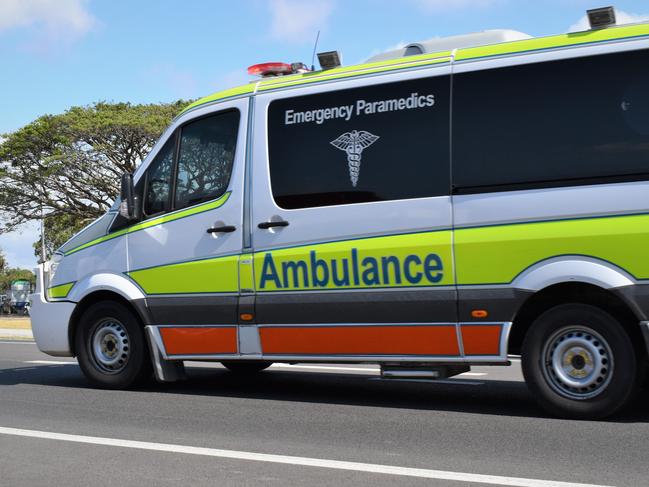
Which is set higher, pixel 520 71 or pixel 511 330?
pixel 520 71

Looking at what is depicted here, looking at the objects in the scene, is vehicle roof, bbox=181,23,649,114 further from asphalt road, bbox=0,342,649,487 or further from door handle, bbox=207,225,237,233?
asphalt road, bbox=0,342,649,487

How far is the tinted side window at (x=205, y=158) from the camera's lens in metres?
8.00

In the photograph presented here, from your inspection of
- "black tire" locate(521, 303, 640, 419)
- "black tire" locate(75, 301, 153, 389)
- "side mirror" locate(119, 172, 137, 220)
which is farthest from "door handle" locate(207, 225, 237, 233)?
"black tire" locate(521, 303, 640, 419)

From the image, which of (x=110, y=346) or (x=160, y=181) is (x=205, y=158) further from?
→ (x=110, y=346)

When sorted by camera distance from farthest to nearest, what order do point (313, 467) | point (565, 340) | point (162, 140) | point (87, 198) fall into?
point (87, 198) < point (162, 140) < point (565, 340) < point (313, 467)

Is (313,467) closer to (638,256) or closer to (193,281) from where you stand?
(638,256)

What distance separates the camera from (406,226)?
6902 mm

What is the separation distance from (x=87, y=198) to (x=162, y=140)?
29.6 m

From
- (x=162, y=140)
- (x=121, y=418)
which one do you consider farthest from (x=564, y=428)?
(x=162, y=140)

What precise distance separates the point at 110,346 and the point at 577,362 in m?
4.45

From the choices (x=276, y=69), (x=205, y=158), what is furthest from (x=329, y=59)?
(x=205, y=158)

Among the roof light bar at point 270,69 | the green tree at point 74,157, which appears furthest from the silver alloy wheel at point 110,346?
the green tree at point 74,157

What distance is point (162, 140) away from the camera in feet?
28.0

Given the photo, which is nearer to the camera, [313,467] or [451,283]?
[313,467]
